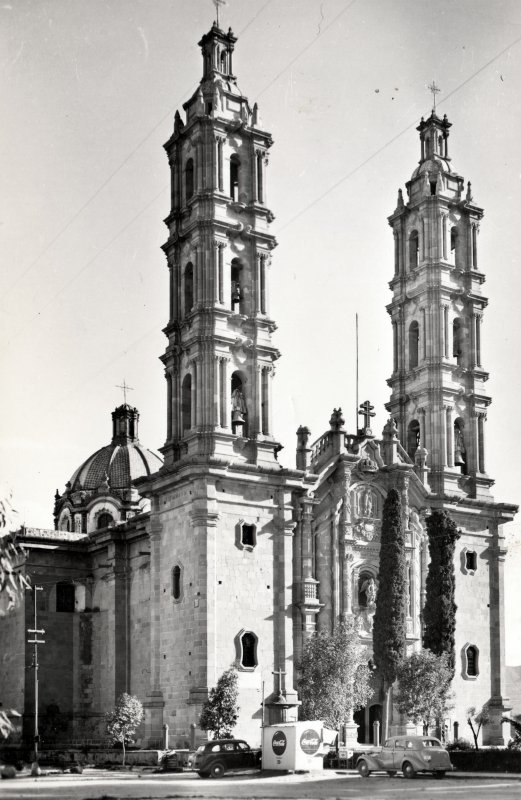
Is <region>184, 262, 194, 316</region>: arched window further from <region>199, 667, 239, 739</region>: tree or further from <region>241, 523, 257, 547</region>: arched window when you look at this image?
<region>199, 667, 239, 739</region>: tree

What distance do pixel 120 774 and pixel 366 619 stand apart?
57.3ft

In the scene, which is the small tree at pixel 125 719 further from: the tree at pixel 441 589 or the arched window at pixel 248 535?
the tree at pixel 441 589

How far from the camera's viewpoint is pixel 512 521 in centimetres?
6638

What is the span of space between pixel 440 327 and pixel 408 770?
29358mm

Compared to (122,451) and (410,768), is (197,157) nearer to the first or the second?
(410,768)

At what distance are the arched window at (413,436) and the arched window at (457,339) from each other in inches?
168

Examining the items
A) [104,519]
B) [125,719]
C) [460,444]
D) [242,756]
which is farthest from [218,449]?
[104,519]

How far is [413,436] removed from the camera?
67438 millimetres

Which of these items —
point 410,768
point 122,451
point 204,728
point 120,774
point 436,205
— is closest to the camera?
point 410,768

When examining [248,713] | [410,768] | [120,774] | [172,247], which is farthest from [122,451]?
[410,768]

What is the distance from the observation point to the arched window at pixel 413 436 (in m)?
67.1

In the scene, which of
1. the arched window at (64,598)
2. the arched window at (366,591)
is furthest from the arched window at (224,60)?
the arched window at (64,598)

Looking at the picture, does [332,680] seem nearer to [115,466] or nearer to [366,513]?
[366,513]

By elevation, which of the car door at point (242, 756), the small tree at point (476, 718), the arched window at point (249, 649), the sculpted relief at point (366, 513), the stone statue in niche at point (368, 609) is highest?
the sculpted relief at point (366, 513)
